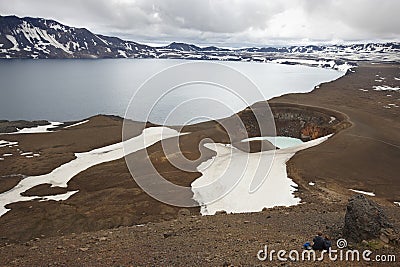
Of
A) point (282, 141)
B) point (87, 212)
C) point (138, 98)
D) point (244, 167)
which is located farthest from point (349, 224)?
point (138, 98)

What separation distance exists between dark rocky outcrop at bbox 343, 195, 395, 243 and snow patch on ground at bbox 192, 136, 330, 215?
10.5 m

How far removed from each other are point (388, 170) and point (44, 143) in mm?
41233

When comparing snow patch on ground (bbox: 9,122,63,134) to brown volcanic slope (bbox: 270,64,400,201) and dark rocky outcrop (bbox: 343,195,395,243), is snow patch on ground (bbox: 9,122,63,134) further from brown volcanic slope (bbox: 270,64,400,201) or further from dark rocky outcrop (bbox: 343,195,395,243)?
dark rocky outcrop (bbox: 343,195,395,243)

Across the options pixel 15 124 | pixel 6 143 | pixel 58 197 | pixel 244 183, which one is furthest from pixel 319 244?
pixel 15 124

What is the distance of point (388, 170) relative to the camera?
99.5 feet

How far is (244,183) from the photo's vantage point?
27.7 meters

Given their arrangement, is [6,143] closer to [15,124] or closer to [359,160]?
[15,124]

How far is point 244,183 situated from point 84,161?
19.2 m

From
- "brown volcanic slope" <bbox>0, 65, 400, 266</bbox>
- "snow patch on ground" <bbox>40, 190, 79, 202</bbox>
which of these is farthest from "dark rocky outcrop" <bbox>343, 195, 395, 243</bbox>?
"snow patch on ground" <bbox>40, 190, 79, 202</bbox>

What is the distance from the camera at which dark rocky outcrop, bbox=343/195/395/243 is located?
38.6ft

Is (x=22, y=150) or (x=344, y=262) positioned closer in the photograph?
(x=344, y=262)

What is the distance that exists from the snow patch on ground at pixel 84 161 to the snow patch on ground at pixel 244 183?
11.9 meters

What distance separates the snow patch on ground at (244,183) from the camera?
2367cm

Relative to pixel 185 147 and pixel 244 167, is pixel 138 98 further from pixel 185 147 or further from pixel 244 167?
pixel 244 167
